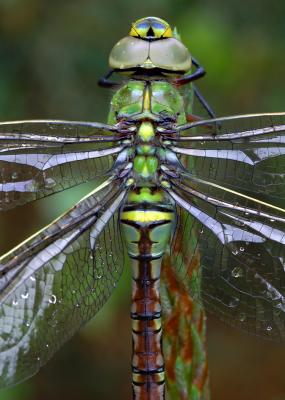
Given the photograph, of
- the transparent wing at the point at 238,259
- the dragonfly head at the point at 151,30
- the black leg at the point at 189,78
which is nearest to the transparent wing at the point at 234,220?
the transparent wing at the point at 238,259

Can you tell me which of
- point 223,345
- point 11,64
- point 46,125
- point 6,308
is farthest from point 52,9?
point 223,345

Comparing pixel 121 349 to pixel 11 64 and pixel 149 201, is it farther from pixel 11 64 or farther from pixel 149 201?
pixel 149 201

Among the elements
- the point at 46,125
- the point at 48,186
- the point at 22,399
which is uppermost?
the point at 46,125

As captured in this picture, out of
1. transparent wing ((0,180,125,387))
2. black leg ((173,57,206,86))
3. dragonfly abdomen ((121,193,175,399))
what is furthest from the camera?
black leg ((173,57,206,86))

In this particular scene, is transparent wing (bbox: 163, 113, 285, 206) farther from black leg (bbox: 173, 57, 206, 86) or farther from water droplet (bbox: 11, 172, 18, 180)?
water droplet (bbox: 11, 172, 18, 180)

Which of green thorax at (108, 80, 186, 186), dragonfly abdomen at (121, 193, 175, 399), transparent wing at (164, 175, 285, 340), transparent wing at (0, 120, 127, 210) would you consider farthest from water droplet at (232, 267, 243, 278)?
transparent wing at (0, 120, 127, 210)

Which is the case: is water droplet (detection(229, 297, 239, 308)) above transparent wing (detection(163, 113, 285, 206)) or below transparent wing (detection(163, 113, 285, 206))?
below
